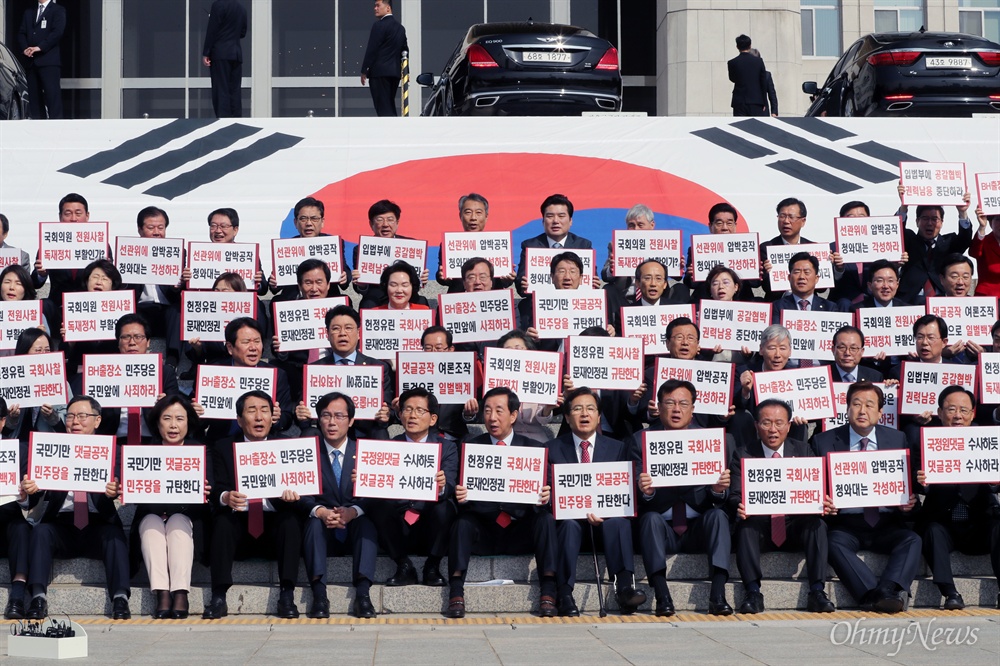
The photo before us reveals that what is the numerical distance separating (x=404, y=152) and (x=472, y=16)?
1215cm

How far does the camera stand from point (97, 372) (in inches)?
365

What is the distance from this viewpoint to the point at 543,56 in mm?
17266

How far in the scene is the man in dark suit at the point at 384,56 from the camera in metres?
17.0

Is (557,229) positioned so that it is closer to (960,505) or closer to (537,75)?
(960,505)

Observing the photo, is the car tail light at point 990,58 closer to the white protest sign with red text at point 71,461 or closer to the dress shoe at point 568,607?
the dress shoe at point 568,607

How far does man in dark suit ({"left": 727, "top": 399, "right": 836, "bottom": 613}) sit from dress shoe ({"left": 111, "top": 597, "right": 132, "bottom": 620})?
3605 mm

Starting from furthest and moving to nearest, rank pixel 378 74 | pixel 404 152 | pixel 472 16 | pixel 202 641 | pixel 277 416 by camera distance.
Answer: pixel 472 16
pixel 378 74
pixel 404 152
pixel 277 416
pixel 202 641

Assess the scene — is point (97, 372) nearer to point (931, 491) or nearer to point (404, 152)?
point (931, 491)

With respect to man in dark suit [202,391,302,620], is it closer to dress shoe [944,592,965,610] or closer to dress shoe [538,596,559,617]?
dress shoe [538,596,559,617]

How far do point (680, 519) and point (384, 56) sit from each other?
9.80 meters

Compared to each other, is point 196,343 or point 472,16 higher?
point 472,16

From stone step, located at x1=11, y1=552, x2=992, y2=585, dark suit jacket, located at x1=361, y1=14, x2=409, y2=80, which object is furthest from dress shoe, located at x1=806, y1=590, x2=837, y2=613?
dark suit jacket, located at x1=361, y1=14, x2=409, y2=80

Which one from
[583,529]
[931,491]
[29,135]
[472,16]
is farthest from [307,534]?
[472,16]

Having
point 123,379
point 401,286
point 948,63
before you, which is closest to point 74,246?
point 123,379
